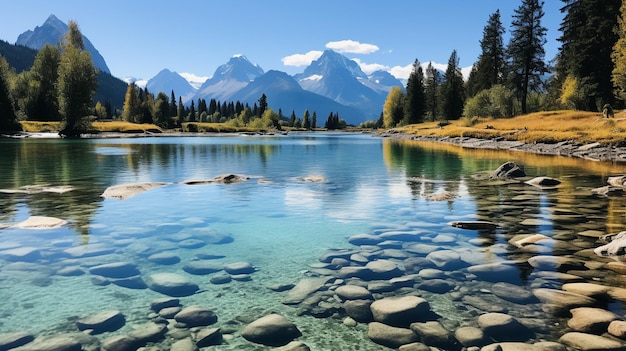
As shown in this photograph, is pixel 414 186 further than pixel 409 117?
No

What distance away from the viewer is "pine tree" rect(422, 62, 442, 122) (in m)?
143

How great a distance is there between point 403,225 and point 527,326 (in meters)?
7.36

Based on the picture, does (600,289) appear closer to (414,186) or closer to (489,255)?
(489,255)

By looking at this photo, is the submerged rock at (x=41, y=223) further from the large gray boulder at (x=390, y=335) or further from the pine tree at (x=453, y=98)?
the pine tree at (x=453, y=98)

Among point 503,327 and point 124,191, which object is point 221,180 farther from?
point 503,327

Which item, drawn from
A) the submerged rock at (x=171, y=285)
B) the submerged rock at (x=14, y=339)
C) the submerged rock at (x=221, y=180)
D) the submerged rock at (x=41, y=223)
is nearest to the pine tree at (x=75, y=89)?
the submerged rock at (x=221, y=180)

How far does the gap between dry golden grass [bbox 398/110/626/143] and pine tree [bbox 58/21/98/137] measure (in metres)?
75.8

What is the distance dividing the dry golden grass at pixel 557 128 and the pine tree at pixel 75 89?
75.8 metres

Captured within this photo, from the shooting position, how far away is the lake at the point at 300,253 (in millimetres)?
7176

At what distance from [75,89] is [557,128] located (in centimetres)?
8897

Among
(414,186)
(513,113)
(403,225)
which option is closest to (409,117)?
(513,113)

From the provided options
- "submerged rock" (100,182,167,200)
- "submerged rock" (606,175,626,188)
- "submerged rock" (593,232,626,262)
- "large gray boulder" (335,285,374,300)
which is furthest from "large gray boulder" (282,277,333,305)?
"submerged rock" (606,175,626,188)

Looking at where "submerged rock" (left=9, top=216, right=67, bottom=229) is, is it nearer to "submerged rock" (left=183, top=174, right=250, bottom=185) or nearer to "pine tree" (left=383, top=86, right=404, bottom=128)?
"submerged rock" (left=183, top=174, right=250, bottom=185)

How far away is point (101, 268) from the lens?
9500mm
